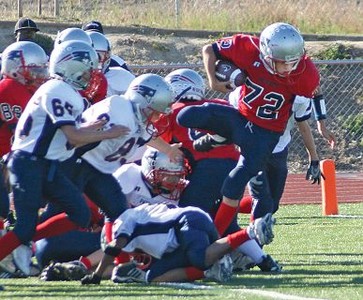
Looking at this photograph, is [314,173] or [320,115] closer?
[314,173]

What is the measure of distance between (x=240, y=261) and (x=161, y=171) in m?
0.77

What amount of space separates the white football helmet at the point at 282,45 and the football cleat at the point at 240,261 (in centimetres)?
123

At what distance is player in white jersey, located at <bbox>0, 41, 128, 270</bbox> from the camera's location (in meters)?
7.08

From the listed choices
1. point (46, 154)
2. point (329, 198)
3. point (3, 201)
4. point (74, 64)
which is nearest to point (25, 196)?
point (46, 154)

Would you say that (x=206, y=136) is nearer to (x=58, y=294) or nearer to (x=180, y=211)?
(x=180, y=211)

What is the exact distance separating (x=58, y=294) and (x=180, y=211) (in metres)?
1.00

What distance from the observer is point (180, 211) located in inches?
287

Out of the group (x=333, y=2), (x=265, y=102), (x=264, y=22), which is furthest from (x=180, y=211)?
(x=333, y=2)

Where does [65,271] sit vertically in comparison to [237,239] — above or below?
below

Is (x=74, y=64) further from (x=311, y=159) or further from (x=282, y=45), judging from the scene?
(x=311, y=159)

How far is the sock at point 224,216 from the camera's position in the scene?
802cm

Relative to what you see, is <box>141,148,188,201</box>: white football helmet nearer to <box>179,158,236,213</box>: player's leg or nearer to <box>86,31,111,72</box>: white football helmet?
<box>179,158,236,213</box>: player's leg

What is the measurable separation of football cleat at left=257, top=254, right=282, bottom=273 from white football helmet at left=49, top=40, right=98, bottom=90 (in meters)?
1.59

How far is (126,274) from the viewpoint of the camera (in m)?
7.15
